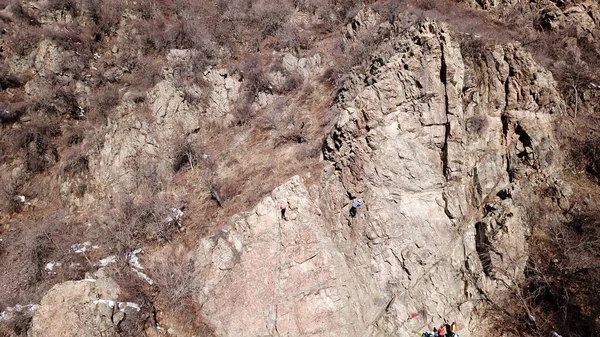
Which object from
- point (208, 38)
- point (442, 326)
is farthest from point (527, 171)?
point (208, 38)

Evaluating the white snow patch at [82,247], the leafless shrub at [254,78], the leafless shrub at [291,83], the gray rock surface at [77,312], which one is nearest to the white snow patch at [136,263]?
the gray rock surface at [77,312]

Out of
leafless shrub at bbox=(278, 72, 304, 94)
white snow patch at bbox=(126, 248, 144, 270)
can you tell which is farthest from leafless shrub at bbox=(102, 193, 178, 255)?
leafless shrub at bbox=(278, 72, 304, 94)

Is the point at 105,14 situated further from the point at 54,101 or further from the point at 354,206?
the point at 354,206

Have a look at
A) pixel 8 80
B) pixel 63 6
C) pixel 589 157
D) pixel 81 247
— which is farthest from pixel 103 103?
pixel 589 157

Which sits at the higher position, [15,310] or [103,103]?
[103,103]

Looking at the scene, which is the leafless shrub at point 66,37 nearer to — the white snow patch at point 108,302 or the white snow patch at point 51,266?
the white snow patch at point 51,266

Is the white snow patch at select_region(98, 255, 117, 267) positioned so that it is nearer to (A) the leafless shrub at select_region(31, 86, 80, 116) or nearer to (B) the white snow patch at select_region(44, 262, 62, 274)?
(B) the white snow patch at select_region(44, 262, 62, 274)

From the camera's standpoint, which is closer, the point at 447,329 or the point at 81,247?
the point at 447,329
